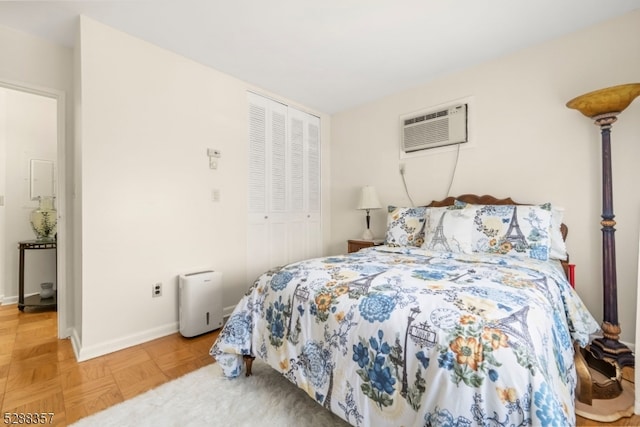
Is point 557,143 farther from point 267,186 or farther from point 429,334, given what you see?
point 267,186

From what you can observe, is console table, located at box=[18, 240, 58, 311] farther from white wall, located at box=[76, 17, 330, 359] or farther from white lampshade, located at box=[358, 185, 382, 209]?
white lampshade, located at box=[358, 185, 382, 209]

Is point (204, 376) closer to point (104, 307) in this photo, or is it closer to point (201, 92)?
point (104, 307)

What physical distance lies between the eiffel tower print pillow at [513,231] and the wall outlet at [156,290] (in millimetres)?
2528

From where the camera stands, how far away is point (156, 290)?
93.4 inches

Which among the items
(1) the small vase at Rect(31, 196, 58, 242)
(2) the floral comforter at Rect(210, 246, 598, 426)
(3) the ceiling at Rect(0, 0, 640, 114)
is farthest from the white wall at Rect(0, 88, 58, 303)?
(2) the floral comforter at Rect(210, 246, 598, 426)

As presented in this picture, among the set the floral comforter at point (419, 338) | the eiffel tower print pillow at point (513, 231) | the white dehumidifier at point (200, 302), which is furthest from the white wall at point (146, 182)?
the eiffel tower print pillow at point (513, 231)

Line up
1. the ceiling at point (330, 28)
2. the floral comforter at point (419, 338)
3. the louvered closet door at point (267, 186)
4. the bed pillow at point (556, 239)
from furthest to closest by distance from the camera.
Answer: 1. the louvered closet door at point (267, 186)
2. the bed pillow at point (556, 239)
3. the ceiling at point (330, 28)
4. the floral comforter at point (419, 338)

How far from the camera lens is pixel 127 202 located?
223 cm

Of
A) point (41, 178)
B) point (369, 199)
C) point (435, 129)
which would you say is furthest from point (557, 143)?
point (41, 178)

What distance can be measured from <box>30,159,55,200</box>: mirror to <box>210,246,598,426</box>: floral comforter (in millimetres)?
3468

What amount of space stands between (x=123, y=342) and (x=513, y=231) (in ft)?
9.93

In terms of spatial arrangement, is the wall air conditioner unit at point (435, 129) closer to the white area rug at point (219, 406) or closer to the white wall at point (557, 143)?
the white wall at point (557, 143)

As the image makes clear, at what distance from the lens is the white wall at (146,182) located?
2.07 m

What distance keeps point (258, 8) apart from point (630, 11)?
2.60 metres
